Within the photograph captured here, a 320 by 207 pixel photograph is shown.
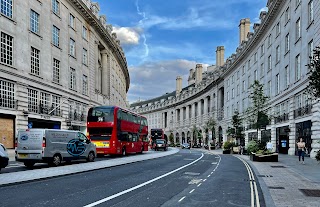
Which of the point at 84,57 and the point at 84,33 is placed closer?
the point at 84,57

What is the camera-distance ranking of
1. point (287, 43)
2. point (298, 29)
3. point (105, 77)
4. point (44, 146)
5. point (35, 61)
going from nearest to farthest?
point (44, 146)
point (35, 61)
point (298, 29)
point (287, 43)
point (105, 77)

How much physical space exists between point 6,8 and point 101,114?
1190 cm

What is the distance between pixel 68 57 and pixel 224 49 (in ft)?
178

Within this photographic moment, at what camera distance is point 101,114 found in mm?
27938

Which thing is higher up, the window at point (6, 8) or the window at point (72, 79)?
the window at point (6, 8)

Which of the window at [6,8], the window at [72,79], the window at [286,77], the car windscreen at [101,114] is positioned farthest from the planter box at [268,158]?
the window at [72,79]

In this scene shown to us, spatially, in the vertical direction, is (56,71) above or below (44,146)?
above

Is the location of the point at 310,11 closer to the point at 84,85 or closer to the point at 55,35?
the point at 55,35

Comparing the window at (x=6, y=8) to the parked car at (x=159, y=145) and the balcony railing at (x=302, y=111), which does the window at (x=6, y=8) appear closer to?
the balcony railing at (x=302, y=111)

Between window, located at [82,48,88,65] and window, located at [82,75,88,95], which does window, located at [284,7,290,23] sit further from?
window, located at [82,75,88,95]

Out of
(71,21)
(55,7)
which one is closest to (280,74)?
(71,21)

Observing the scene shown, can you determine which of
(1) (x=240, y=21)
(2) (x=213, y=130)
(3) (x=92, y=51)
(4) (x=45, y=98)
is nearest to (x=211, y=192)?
(4) (x=45, y=98)

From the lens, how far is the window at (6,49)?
88.6 feet

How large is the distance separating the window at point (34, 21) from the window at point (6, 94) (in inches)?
271
